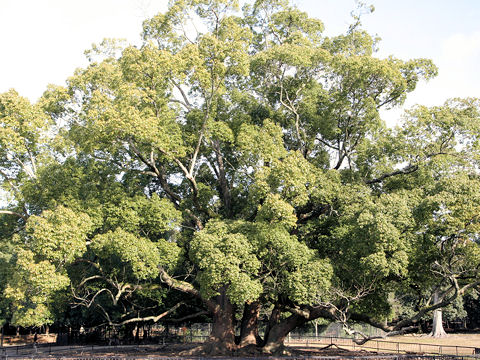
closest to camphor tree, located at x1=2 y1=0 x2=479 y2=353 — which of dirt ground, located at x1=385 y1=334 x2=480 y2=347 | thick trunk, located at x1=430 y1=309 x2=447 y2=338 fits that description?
dirt ground, located at x1=385 y1=334 x2=480 y2=347

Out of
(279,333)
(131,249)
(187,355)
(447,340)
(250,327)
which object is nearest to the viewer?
(131,249)

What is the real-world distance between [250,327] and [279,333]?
187cm

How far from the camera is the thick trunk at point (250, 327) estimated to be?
75.0 feet

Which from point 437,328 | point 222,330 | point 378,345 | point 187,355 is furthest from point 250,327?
point 437,328

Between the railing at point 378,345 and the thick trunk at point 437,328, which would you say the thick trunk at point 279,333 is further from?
the thick trunk at point 437,328

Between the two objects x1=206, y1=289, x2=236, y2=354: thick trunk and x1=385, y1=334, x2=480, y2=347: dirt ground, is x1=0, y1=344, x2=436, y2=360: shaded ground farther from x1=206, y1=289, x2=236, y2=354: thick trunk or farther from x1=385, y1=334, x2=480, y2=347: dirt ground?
x1=385, y1=334, x2=480, y2=347: dirt ground

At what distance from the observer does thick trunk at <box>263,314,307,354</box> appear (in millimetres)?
21812

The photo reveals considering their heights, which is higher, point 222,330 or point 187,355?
point 222,330

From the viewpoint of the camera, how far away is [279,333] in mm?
22219

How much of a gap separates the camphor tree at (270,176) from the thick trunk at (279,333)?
8 cm

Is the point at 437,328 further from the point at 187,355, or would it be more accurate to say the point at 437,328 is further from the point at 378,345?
the point at 187,355

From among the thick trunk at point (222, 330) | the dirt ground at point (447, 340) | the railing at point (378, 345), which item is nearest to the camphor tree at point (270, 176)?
the thick trunk at point (222, 330)

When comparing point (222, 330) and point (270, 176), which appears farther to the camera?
point (222, 330)

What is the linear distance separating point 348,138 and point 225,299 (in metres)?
10.4
